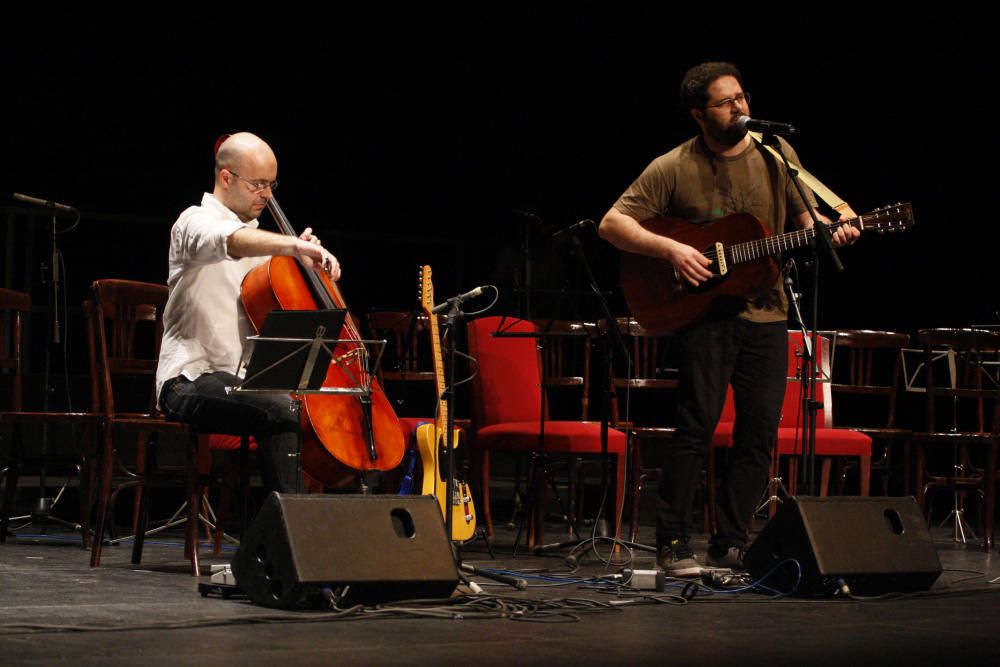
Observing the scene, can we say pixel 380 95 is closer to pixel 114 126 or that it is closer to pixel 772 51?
pixel 114 126

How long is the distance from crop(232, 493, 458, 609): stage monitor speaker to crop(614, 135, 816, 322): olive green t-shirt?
1307mm

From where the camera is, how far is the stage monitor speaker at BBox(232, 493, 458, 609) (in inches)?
119

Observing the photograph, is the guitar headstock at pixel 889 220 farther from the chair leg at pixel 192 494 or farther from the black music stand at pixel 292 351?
the chair leg at pixel 192 494

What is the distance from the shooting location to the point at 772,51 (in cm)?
770

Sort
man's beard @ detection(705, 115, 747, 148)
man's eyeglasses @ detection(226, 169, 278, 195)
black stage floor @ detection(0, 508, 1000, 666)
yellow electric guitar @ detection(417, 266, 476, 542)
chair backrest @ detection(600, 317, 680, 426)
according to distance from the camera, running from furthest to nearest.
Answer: chair backrest @ detection(600, 317, 680, 426)
yellow electric guitar @ detection(417, 266, 476, 542)
man's beard @ detection(705, 115, 747, 148)
man's eyeglasses @ detection(226, 169, 278, 195)
black stage floor @ detection(0, 508, 1000, 666)

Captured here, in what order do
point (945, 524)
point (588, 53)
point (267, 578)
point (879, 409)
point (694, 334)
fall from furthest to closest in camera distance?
point (588, 53)
point (879, 409)
point (945, 524)
point (694, 334)
point (267, 578)

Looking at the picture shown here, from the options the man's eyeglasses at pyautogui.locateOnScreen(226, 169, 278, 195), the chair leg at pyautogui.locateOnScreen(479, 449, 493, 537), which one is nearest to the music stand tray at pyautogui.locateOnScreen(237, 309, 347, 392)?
the man's eyeglasses at pyautogui.locateOnScreen(226, 169, 278, 195)

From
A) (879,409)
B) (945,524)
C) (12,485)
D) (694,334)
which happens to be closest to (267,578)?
(694,334)

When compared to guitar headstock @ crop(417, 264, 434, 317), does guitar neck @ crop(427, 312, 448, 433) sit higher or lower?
lower

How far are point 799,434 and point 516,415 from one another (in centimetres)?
105

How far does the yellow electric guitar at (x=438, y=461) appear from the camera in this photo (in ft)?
15.3

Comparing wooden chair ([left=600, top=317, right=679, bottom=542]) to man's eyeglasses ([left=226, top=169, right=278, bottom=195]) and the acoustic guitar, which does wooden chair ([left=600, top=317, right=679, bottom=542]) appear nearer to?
the acoustic guitar

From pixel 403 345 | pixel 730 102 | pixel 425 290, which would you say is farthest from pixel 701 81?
pixel 403 345

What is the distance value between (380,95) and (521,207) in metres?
1.19
